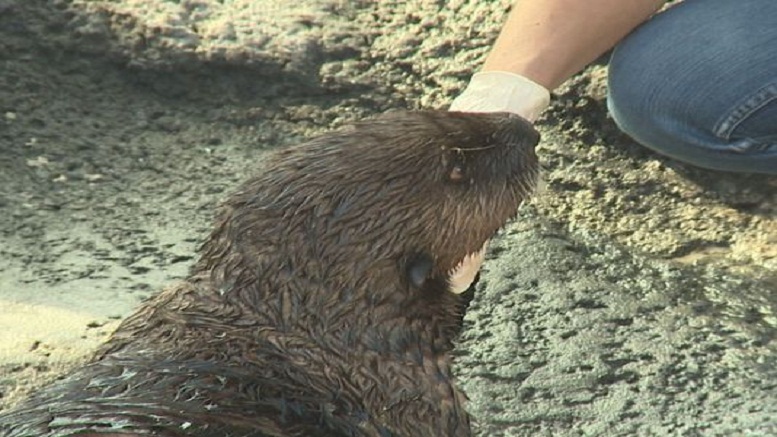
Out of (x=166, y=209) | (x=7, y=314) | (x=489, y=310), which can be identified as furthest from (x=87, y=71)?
(x=489, y=310)

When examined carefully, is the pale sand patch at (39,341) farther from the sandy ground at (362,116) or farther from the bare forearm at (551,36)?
the bare forearm at (551,36)

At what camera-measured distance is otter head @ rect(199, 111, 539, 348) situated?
3215 millimetres

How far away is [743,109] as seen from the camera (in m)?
4.21

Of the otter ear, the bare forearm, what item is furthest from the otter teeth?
the bare forearm

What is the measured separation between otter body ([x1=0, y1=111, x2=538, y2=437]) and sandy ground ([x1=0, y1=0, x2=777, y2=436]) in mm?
634

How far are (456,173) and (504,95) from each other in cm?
67

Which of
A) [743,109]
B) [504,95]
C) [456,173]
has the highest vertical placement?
[456,173]

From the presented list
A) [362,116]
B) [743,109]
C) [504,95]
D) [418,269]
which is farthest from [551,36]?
[362,116]

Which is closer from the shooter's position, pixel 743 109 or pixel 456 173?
pixel 456 173

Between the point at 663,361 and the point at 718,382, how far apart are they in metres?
0.17

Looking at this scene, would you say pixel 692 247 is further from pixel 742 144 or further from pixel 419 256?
pixel 419 256

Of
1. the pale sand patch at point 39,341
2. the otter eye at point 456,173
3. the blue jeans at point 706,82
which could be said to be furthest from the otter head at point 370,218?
the blue jeans at point 706,82

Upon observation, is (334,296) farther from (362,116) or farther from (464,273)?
(362,116)

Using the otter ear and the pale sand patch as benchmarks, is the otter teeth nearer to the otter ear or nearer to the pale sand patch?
the otter ear
